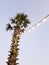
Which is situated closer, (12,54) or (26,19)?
(12,54)

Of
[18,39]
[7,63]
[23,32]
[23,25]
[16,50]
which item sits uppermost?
[23,25]

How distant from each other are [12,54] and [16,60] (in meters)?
1.14

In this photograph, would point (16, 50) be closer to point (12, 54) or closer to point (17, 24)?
point (12, 54)

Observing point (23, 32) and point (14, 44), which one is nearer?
point (14, 44)

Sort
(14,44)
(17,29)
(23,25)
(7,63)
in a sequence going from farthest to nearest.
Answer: (23,25) < (17,29) < (14,44) < (7,63)

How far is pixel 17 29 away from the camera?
77.6ft

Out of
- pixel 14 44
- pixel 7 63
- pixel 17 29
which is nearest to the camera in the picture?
pixel 7 63

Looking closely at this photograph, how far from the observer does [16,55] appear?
21422mm

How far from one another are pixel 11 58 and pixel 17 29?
453 centimetres

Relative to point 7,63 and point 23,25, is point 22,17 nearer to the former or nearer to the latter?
point 23,25

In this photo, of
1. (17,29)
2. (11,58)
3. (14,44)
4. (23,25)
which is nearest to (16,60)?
(11,58)

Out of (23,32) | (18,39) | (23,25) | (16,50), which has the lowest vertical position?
(16,50)

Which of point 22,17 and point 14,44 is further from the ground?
point 22,17

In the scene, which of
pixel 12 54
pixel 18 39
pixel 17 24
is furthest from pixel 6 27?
pixel 12 54
